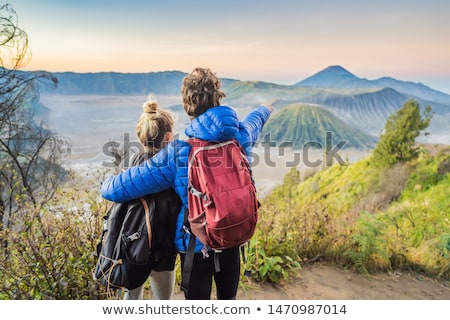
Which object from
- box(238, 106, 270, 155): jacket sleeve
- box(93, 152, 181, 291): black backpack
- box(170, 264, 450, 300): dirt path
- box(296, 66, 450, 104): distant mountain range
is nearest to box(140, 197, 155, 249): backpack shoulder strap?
box(93, 152, 181, 291): black backpack

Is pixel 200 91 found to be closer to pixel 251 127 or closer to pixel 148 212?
pixel 251 127

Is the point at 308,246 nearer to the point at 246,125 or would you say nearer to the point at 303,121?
the point at 246,125

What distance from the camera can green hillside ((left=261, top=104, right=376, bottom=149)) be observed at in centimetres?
643

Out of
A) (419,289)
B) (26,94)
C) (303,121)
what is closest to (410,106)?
(303,121)

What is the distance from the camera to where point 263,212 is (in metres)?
2.69

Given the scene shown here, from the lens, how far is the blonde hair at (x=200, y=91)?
115cm

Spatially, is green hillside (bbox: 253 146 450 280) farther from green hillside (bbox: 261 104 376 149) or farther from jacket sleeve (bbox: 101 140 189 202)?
green hillside (bbox: 261 104 376 149)

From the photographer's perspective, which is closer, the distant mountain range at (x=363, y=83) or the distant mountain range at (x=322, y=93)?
the distant mountain range at (x=322, y=93)

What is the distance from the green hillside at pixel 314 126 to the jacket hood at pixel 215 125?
15.9ft

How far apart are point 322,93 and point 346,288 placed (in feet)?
23.1

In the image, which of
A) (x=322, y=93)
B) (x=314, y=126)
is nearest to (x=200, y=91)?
(x=314, y=126)

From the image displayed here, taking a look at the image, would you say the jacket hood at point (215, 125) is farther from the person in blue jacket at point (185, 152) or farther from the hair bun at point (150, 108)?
the hair bun at point (150, 108)

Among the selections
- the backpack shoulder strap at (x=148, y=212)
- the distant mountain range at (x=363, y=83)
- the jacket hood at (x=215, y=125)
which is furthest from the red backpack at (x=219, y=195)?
the distant mountain range at (x=363, y=83)
